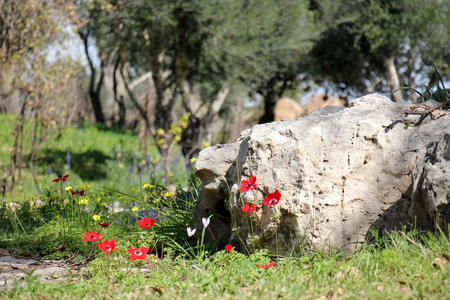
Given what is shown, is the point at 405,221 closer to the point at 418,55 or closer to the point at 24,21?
the point at 24,21

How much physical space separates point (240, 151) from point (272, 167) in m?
0.40

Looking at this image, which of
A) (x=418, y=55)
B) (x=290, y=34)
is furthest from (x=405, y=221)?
(x=418, y=55)

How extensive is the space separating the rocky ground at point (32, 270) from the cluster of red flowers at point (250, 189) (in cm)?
124

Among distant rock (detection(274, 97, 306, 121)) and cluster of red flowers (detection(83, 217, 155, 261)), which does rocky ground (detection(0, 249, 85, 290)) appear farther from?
distant rock (detection(274, 97, 306, 121))

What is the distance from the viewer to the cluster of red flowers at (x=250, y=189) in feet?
9.19

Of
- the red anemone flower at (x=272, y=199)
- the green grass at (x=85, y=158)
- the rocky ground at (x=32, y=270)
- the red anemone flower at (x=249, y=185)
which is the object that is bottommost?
the green grass at (x=85, y=158)

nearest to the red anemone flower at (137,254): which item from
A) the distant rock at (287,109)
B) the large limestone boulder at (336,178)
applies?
the large limestone boulder at (336,178)

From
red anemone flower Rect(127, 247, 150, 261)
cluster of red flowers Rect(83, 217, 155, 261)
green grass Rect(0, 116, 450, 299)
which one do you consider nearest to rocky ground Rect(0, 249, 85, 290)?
green grass Rect(0, 116, 450, 299)

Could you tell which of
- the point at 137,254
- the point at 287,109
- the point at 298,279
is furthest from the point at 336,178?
the point at 287,109

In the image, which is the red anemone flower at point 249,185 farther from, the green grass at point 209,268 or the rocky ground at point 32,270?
the rocky ground at point 32,270

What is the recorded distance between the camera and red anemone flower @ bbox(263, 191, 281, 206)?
110 inches

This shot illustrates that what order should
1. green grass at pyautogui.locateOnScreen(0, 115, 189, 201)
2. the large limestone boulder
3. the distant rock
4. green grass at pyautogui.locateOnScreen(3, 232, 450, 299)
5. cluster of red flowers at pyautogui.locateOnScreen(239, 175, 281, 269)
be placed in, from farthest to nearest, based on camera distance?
the distant rock
green grass at pyautogui.locateOnScreen(0, 115, 189, 201)
the large limestone boulder
cluster of red flowers at pyautogui.locateOnScreen(239, 175, 281, 269)
green grass at pyautogui.locateOnScreen(3, 232, 450, 299)

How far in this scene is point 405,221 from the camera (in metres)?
2.96

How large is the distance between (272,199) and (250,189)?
0.65ft
